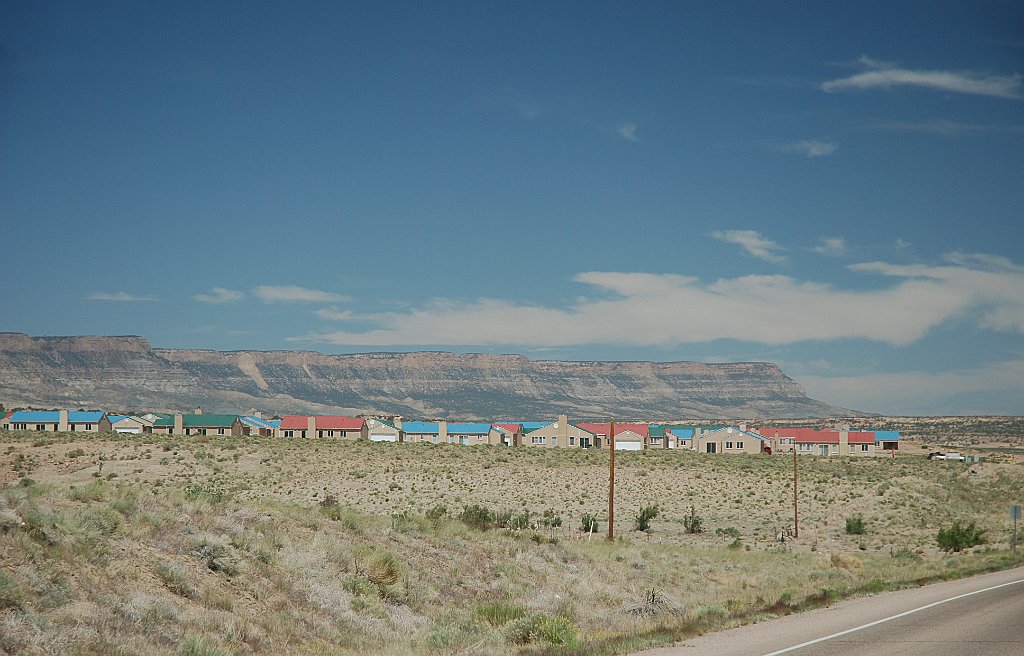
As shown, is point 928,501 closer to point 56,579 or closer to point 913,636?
point 913,636

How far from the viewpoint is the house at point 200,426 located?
126 meters

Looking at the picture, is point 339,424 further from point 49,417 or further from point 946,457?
point 946,457

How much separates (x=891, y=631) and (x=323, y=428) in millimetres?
126591

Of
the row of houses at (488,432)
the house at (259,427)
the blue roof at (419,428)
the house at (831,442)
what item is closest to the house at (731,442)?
the row of houses at (488,432)

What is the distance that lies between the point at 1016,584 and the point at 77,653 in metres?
25.8

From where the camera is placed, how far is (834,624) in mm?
18406

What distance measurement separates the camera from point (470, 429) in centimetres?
13900

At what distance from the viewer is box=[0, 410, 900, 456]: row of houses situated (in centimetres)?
12681

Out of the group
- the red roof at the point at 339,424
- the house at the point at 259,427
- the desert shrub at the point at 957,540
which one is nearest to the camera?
the desert shrub at the point at 957,540

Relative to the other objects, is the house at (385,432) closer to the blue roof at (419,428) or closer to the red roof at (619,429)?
the blue roof at (419,428)

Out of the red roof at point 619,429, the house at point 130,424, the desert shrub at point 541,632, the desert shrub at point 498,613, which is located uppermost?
the desert shrub at point 541,632

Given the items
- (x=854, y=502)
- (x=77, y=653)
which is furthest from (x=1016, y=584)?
(x=854, y=502)

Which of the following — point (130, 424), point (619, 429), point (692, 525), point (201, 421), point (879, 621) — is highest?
point (879, 621)

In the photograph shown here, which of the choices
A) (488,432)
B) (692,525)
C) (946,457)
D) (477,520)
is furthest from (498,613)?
(488,432)
